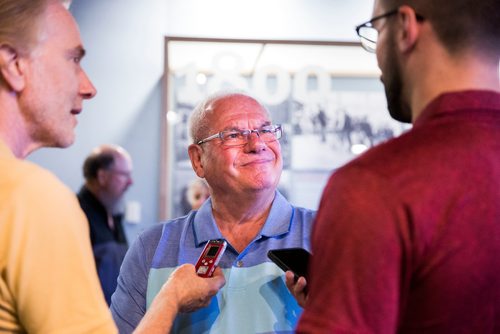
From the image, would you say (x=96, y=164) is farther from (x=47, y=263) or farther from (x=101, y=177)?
(x=47, y=263)

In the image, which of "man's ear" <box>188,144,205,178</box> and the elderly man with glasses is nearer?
the elderly man with glasses

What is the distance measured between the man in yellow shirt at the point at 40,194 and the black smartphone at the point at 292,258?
569 millimetres

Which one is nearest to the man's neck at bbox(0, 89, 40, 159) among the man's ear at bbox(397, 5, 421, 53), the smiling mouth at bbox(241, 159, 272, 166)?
the man's ear at bbox(397, 5, 421, 53)

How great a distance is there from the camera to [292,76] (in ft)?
12.6

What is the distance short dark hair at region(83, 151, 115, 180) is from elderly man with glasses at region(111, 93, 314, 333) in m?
1.72

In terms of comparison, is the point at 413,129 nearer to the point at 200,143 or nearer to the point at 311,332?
the point at 311,332

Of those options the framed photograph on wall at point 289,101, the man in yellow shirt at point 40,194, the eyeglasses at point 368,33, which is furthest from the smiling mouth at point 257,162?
the framed photograph on wall at point 289,101

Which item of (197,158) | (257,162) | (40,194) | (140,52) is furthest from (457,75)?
(140,52)

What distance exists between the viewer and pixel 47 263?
2.98ft

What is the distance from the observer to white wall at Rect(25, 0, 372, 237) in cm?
391

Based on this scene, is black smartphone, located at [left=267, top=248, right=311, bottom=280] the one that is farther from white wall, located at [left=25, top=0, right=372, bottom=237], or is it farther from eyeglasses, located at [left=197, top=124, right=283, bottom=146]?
white wall, located at [left=25, top=0, right=372, bottom=237]

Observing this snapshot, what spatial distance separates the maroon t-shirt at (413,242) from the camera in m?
0.87

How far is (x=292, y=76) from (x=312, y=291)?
301cm

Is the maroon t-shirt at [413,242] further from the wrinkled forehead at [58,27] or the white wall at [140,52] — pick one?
the white wall at [140,52]
